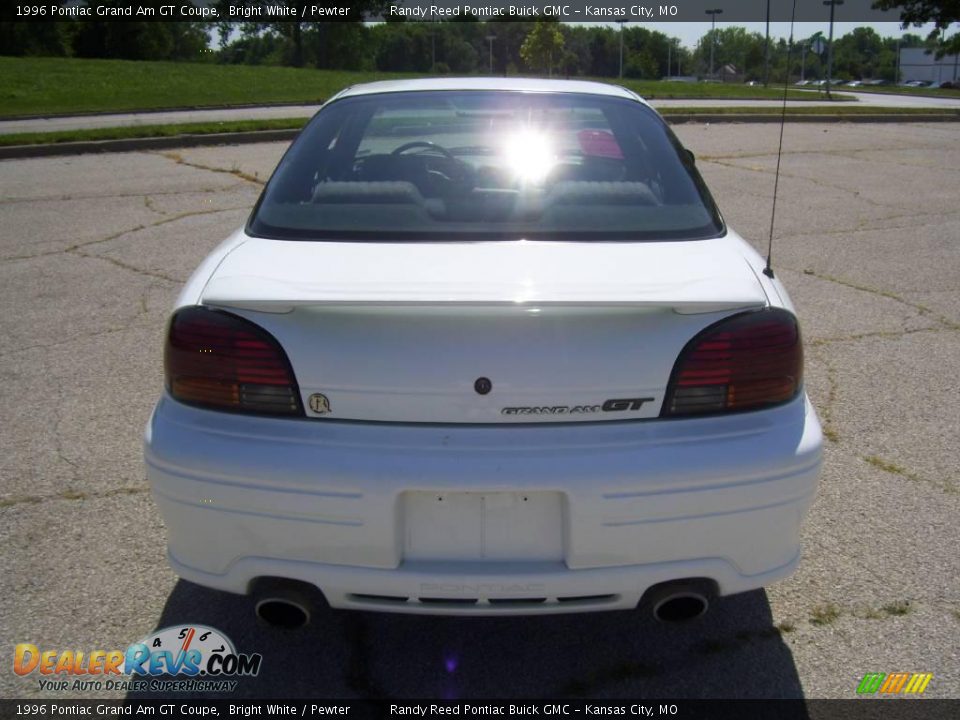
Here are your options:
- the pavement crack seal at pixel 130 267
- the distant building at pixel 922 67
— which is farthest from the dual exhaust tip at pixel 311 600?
the distant building at pixel 922 67

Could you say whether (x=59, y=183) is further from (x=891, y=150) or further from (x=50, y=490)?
(x=891, y=150)

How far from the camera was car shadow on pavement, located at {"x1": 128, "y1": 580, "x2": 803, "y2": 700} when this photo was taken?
243 centimetres

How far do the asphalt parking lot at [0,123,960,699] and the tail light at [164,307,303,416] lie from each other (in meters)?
0.80

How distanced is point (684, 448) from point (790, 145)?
44.5 ft

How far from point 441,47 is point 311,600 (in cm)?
9439

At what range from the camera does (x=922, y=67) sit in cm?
9725

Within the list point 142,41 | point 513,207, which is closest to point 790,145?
point 513,207

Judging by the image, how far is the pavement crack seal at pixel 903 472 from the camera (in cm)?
347

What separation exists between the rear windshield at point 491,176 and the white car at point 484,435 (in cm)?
24

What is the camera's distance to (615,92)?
11.5 feet

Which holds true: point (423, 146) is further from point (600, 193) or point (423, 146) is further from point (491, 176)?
point (600, 193)

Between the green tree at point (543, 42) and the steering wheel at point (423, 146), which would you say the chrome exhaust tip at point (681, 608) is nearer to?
the steering wheel at point (423, 146)

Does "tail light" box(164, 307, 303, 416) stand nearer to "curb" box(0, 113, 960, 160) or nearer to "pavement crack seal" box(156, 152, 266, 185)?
"pavement crack seal" box(156, 152, 266, 185)

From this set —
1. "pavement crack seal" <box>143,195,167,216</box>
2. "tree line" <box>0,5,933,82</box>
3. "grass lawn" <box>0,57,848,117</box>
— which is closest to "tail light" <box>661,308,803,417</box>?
"pavement crack seal" <box>143,195,167,216</box>
